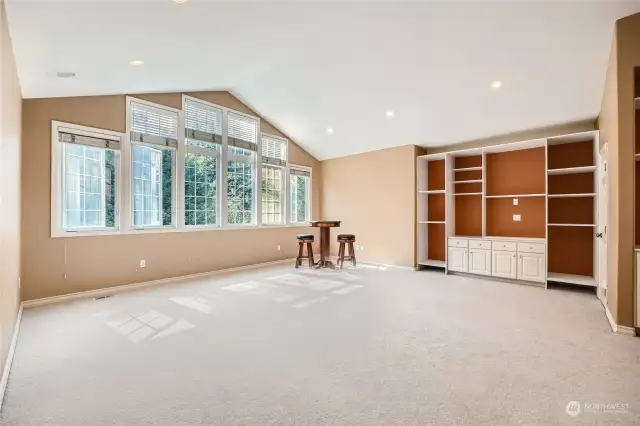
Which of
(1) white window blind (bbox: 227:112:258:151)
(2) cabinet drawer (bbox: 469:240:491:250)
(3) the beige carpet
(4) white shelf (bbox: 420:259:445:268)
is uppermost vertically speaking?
(1) white window blind (bbox: 227:112:258:151)

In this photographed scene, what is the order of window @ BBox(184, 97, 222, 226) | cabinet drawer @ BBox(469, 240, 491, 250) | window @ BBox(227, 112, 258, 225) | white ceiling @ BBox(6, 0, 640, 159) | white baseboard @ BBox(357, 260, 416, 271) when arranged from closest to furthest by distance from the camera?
white ceiling @ BBox(6, 0, 640, 159) → cabinet drawer @ BBox(469, 240, 491, 250) → window @ BBox(184, 97, 222, 226) → window @ BBox(227, 112, 258, 225) → white baseboard @ BBox(357, 260, 416, 271)

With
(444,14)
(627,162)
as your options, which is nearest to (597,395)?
(627,162)

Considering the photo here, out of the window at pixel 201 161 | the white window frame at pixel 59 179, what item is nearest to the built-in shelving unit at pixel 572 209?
the window at pixel 201 161

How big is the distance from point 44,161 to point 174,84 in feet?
6.64

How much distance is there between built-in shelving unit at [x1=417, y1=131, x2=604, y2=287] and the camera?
516cm

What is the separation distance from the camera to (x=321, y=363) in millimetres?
2529

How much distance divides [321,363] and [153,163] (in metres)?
4.58

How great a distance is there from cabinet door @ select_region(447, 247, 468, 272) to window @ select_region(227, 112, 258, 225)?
13.5 ft

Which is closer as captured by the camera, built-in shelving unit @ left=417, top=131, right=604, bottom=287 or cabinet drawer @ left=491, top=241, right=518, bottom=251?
built-in shelving unit @ left=417, top=131, right=604, bottom=287

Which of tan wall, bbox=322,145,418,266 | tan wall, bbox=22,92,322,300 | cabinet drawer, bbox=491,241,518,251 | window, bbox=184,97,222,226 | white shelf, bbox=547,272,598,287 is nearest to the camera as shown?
tan wall, bbox=22,92,322,300

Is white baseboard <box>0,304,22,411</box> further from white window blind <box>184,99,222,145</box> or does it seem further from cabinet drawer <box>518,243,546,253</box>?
cabinet drawer <box>518,243,546,253</box>

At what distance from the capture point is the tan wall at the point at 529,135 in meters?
5.24

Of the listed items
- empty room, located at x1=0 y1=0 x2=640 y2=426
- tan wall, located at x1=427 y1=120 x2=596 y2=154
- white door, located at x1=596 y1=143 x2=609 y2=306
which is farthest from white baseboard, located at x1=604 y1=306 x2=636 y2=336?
tan wall, located at x1=427 y1=120 x2=596 y2=154

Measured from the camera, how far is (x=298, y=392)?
212 centimetres
